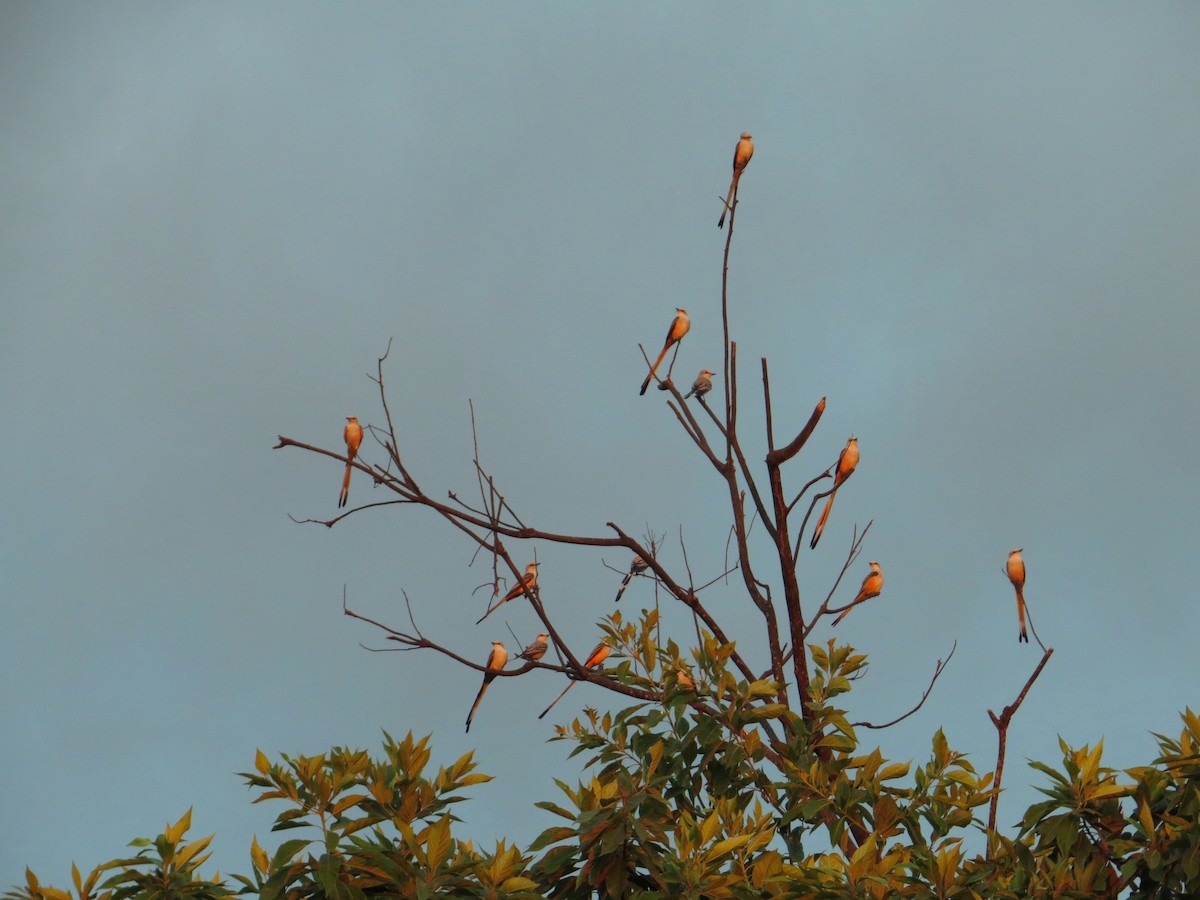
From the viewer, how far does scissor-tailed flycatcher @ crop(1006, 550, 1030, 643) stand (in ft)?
25.9

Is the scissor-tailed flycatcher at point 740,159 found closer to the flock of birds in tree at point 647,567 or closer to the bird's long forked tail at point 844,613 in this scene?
the flock of birds in tree at point 647,567

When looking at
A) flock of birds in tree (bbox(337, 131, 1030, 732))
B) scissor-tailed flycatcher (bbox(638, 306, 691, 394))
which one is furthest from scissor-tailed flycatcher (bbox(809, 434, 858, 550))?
scissor-tailed flycatcher (bbox(638, 306, 691, 394))

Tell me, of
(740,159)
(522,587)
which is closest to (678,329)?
(740,159)

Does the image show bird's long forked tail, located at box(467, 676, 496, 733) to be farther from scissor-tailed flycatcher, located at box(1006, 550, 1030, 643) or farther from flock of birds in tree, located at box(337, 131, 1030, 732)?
scissor-tailed flycatcher, located at box(1006, 550, 1030, 643)

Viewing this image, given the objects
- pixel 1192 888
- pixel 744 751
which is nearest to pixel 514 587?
pixel 744 751

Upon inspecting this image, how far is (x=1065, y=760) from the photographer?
15.1ft

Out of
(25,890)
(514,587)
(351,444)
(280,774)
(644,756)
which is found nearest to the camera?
(25,890)

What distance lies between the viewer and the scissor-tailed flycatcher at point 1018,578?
25.9 ft

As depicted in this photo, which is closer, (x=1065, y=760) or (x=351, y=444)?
(x=1065, y=760)

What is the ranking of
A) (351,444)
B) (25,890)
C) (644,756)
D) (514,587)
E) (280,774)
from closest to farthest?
(25,890) < (280,774) < (644,756) < (514,587) < (351,444)

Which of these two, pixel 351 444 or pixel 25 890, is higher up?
pixel 351 444

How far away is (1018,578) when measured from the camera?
7934 millimetres

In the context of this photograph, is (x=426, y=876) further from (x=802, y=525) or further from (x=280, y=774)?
(x=802, y=525)

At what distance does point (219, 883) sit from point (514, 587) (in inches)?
182
